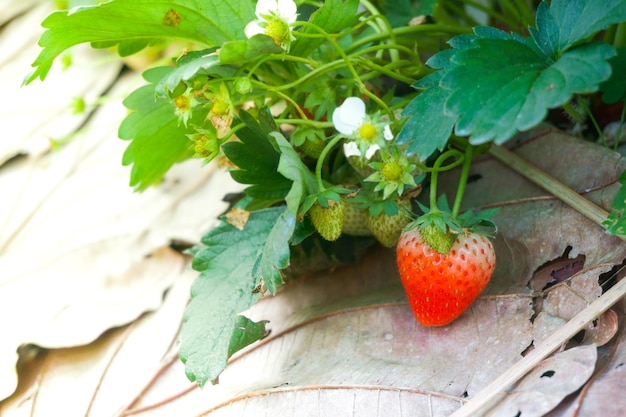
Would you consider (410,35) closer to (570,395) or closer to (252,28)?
(252,28)

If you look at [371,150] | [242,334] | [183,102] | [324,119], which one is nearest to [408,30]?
[324,119]

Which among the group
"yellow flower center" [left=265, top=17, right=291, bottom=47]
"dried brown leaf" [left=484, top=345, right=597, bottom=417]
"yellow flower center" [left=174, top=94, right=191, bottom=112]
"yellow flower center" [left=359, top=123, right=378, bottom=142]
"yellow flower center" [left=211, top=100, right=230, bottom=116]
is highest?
"yellow flower center" [left=265, top=17, right=291, bottom=47]

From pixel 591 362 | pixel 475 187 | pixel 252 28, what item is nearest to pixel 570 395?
pixel 591 362

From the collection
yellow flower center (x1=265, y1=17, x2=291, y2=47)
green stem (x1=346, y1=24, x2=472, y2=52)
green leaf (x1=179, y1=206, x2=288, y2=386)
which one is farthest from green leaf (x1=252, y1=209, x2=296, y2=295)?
green stem (x1=346, y1=24, x2=472, y2=52)

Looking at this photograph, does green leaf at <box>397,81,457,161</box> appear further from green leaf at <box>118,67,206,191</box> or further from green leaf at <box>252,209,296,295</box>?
green leaf at <box>118,67,206,191</box>

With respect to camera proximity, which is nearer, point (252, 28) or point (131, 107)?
point (252, 28)

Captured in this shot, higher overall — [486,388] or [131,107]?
[131,107]
